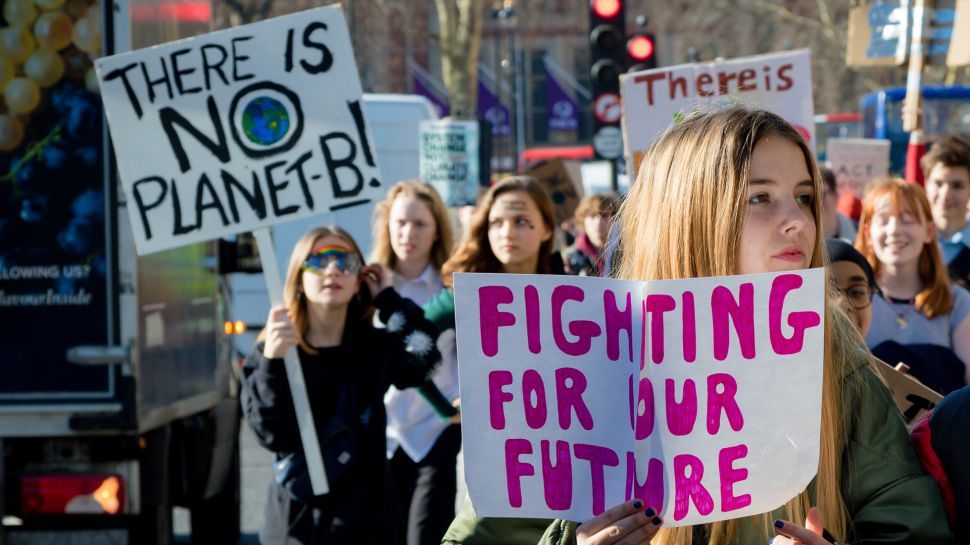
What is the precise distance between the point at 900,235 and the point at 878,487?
297 cm

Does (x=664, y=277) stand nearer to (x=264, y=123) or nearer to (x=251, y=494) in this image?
(x=264, y=123)

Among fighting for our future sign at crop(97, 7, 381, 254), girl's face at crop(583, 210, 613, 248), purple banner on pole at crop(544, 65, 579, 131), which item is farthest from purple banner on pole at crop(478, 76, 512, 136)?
fighting for our future sign at crop(97, 7, 381, 254)

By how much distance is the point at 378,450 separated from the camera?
4746 millimetres

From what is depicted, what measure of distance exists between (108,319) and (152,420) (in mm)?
484

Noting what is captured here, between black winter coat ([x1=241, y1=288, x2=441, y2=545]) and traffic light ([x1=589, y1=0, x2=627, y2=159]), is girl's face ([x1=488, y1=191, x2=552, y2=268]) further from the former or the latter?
traffic light ([x1=589, y1=0, x2=627, y2=159])

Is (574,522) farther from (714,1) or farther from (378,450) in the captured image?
(714,1)

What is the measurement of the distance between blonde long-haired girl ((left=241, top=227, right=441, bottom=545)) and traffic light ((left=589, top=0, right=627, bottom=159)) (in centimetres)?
645

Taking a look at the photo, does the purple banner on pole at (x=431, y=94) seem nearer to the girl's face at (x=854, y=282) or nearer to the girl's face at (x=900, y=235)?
the girl's face at (x=900, y=235)

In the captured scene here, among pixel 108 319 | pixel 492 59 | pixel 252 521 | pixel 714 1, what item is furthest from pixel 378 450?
pixel 492 59

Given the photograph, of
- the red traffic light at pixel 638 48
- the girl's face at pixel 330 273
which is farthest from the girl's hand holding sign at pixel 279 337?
the red traffic light at pixel 638 48

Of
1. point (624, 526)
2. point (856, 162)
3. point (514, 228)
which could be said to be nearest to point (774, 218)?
point (624, 526)

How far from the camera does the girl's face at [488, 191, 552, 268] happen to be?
5812 millimetres

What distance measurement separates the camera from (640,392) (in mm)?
2229

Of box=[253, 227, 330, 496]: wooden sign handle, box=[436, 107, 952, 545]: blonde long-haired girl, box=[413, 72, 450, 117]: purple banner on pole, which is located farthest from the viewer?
box=[413, 72, 450, 117]: purple banner on pole
